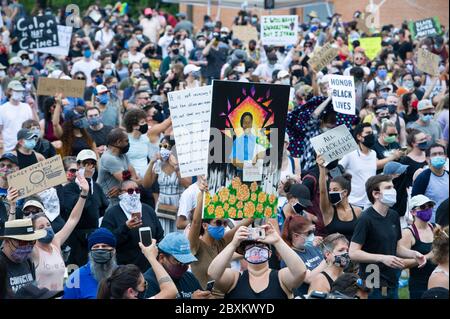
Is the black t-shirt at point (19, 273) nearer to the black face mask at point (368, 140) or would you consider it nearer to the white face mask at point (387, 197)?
the white face mask at point (387, 197)

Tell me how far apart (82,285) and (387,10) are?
23.6 meters

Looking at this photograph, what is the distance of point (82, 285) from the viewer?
25.6ft

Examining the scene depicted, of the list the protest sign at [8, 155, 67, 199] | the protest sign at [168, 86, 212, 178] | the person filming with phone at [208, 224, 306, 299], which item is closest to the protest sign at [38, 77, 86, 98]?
the protest sign at [8, 155, 67, 199]

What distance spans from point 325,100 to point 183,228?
10.3 feet

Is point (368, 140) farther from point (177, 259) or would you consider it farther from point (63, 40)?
point (63, 40)

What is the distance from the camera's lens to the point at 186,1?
31891mm

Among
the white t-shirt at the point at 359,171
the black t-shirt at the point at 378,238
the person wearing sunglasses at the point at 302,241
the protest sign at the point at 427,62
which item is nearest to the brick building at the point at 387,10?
the protest sign at the point at 427,62

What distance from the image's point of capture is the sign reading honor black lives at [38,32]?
1788cm

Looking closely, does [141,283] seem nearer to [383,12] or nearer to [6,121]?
[6,121]

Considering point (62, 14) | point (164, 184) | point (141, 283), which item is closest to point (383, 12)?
point (62, 14)

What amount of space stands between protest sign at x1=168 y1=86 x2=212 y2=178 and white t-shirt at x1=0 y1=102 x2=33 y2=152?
5833 millimetres

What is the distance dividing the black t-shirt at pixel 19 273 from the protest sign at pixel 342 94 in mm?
5093

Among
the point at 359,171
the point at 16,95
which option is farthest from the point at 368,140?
the point at 16,95
